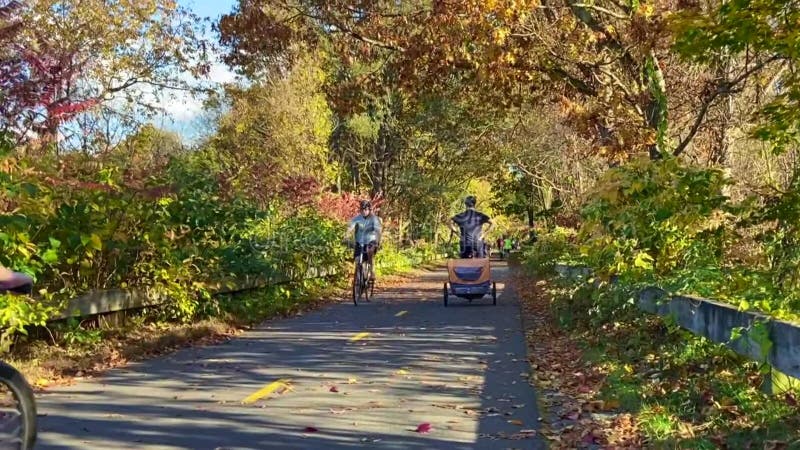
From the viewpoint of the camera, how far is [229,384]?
8.05 meters

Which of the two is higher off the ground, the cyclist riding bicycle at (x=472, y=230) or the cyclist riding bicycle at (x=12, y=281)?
the cyclist riding bicycle at (x=472, y=230)

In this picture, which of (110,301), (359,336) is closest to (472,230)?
(359,336)

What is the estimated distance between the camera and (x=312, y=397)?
7.41 m

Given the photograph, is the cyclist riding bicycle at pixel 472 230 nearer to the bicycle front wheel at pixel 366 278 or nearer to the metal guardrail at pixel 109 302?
the bicycle front wheel at pixel 366 278

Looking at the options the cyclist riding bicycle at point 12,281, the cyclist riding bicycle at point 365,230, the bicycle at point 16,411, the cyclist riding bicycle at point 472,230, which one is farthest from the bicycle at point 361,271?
the cyclist riding bicycle at point 12,281

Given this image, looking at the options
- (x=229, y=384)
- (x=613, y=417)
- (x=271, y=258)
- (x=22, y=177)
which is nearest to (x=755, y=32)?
(x=613, y=417)

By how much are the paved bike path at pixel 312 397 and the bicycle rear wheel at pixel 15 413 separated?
1203 millimetres

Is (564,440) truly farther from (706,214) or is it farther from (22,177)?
(22,177)

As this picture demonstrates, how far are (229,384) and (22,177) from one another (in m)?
3.13

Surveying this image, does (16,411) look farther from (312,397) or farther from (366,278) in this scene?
(366,278)

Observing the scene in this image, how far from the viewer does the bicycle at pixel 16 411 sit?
14.5ft

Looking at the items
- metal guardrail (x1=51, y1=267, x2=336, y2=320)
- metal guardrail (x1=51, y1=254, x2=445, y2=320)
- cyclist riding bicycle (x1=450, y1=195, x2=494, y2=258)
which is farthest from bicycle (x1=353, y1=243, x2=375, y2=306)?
metal guardrail (x1=51, y1=267, x2=336, y2=320)

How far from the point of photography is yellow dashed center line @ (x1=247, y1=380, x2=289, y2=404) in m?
7.29

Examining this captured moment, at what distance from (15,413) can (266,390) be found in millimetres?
3376
